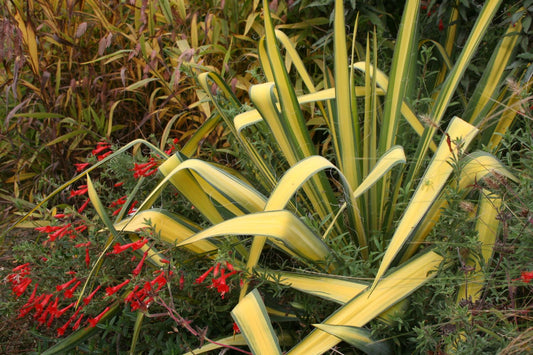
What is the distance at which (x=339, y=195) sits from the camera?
2.14m

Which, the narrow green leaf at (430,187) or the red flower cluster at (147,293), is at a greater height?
the narrow green leaf at (430,187)

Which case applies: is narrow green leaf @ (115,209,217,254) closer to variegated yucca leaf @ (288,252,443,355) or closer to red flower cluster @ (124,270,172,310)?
red flower cluster @ (124,270,172,310)

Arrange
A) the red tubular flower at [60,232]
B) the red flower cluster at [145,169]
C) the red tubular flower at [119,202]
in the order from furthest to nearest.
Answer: the red tubular flower at [119,202] < the red flower cluster at [145,169] < the red tubular flower at [60,232]

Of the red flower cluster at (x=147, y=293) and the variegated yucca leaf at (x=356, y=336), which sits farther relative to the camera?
the red flower cluster at (x=147, y=293)

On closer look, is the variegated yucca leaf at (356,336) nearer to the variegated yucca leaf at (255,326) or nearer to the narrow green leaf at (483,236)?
the variegated yucca leaf at (255,326)

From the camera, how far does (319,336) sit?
1369mm

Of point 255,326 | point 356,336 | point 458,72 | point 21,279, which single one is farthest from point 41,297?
point 458,72

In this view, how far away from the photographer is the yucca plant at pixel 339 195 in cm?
138

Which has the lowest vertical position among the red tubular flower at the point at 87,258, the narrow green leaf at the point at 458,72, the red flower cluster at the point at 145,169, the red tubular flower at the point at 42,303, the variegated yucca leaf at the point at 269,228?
the red tubular flower at the point at 42,303

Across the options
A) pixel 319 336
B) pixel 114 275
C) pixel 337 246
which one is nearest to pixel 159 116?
pixel 114 275

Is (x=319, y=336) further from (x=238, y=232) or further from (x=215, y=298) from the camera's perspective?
(x=215, y=298)

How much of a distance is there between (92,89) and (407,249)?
1803 millimetres

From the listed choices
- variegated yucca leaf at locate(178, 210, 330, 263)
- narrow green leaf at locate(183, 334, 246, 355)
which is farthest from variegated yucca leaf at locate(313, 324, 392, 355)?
narrow green leaf at locate(183, 334, 246, 355)

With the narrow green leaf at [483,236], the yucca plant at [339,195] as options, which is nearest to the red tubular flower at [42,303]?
the yucca plant at [339,195]
